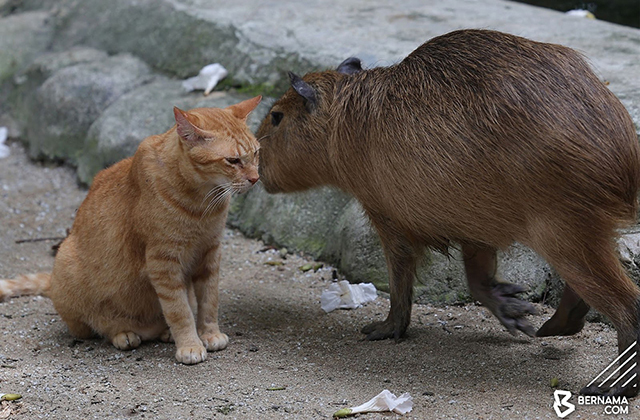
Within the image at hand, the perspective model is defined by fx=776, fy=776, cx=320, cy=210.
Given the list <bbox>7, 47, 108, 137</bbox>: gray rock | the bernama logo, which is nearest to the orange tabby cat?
the bernama logo

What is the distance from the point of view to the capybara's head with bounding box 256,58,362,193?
432cm

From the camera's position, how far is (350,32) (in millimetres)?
6449

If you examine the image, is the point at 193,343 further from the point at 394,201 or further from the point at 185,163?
the point at 394,201

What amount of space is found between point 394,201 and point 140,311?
1.54 metres

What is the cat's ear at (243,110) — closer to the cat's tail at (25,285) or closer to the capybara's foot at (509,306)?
the capybara's foot at (509,306)

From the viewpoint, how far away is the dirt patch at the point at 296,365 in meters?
3.42

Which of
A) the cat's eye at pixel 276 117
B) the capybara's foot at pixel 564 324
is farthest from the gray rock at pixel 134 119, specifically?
the capybara's foot at pixel 564 324

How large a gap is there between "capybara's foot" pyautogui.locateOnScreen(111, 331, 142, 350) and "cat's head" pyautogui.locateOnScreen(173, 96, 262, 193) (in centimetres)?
98

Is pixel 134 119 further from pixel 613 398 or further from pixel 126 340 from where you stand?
pixel 613 398

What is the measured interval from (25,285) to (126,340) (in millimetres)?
1017

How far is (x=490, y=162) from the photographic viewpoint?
342 centimetres

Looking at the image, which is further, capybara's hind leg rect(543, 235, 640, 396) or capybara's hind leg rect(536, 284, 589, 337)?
capybara's hind leg rect(536, 284, 589, 337)

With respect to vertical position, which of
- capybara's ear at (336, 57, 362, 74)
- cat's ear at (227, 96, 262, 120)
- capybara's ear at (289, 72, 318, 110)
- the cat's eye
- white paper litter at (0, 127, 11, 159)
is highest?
capybara's ear at (336, 57, 362, 74)

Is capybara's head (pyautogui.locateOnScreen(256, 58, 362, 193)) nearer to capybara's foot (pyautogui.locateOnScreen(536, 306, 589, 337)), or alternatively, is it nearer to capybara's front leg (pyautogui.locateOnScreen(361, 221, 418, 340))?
capybara's front leg (pyautogui.locateOnScreen(361, 221, 418, 340))
